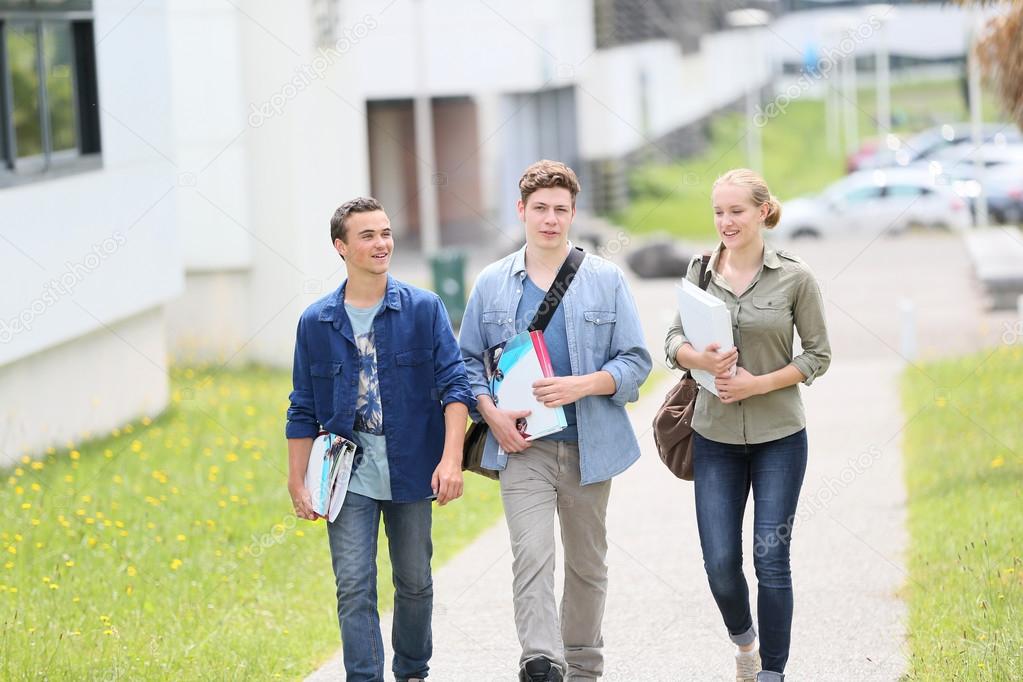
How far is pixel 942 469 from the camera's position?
9.78 m

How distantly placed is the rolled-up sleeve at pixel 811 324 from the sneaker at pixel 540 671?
1268mm

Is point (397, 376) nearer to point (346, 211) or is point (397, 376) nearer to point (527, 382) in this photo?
point (527, 382)

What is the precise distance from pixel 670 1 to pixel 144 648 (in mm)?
46510

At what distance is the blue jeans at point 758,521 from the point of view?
197 inches

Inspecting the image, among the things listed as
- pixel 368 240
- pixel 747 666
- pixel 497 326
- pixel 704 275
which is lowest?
pixel 747 666

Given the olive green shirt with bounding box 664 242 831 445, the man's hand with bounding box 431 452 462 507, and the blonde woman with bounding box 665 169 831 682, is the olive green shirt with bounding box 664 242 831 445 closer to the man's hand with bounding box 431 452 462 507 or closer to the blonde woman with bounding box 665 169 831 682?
the blonde woman with bounding box 665 169 831 682

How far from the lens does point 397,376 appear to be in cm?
502

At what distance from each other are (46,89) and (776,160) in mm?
44635

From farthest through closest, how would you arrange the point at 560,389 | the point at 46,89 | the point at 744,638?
1. the point at 46,89
2. the point at 744,638
3. the point at 560,389

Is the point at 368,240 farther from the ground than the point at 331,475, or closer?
farther from the ground

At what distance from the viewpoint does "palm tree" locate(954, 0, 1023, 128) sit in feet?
31.2

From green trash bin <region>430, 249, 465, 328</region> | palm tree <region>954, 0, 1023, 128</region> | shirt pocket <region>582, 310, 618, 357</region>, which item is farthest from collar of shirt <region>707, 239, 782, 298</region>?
green trash bin <region>430, 249, 465, 328</region>

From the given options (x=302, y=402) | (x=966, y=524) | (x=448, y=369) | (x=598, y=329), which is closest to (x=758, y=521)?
(x=598, y=329)

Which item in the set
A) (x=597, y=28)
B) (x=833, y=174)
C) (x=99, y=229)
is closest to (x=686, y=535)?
(x=99, y=229)
